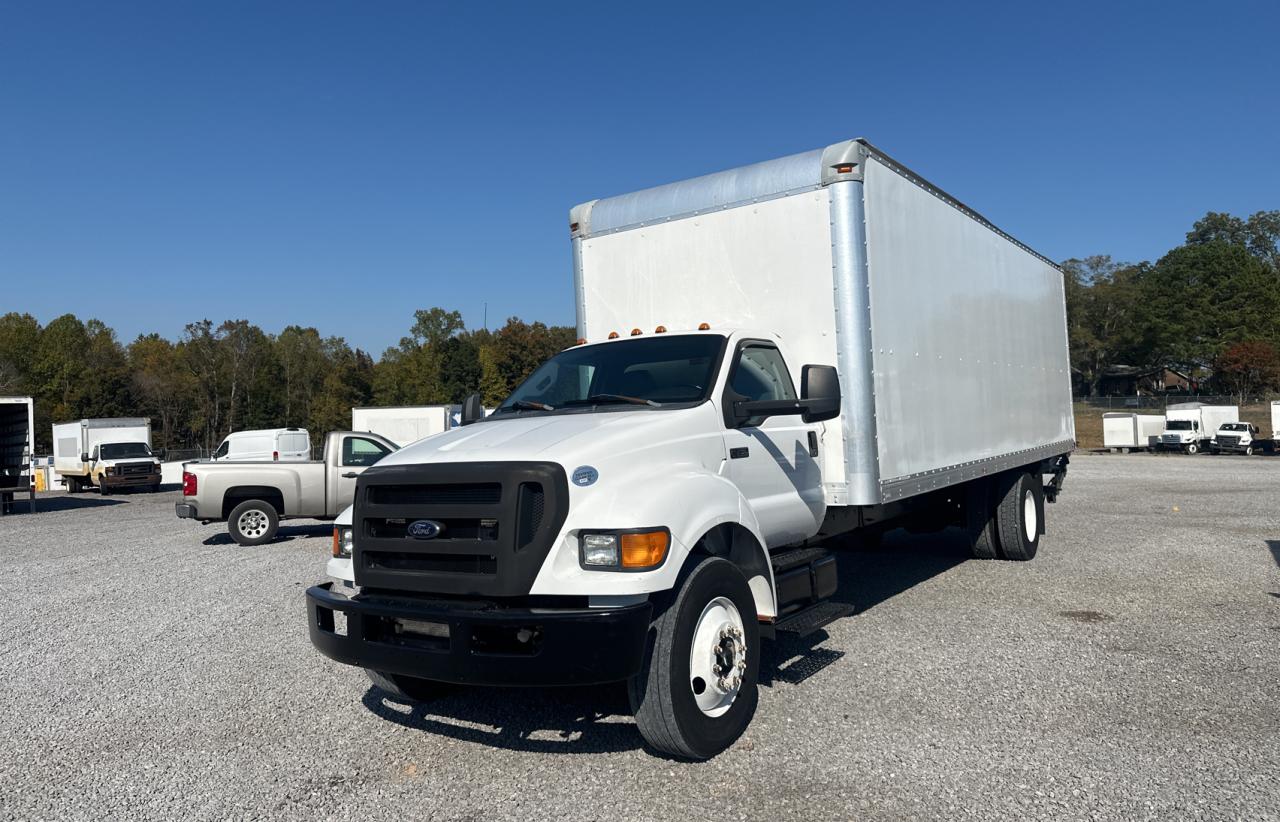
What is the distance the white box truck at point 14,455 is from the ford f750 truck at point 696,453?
22417 mm

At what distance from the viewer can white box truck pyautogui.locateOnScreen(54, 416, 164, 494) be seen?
31.4 meters

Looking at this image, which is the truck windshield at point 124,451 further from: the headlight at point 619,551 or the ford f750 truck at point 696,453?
the headlight at point 619,551

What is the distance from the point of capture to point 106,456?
3186 cm

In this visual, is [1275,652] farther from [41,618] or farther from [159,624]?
[41,618]

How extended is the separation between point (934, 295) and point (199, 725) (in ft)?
19.8

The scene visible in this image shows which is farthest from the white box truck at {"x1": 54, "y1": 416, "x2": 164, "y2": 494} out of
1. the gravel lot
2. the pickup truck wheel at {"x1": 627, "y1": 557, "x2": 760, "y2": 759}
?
the pickup truck wheel at {"x1": 627, "y1": 557, "x2": 760, "y2": 759}

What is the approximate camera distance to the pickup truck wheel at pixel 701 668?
4012mm

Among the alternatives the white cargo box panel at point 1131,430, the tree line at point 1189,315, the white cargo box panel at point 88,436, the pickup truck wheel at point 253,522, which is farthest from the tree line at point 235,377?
the pickup truck wheel at point 253,522

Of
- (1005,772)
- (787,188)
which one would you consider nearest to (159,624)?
(787,188)

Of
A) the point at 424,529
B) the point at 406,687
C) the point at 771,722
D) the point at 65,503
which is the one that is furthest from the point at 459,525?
the point at 65,503

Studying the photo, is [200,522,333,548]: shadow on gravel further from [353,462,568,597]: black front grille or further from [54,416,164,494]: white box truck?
[54,416,164,494]: white box truck

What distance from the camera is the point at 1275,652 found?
6.08m

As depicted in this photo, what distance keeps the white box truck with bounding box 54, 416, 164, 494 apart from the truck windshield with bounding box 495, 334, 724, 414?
3102 centimetres

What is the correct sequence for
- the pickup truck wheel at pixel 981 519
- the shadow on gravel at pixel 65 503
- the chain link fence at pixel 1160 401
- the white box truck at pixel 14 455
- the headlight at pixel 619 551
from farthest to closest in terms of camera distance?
the chain link fence at pixel 1160 401 → the shadow on gravel at pixel 65 503 → the white box truck at pixel 14 455 → the pickup truck wheel at pixel 981 519 → the headlight at pixel 619 551
